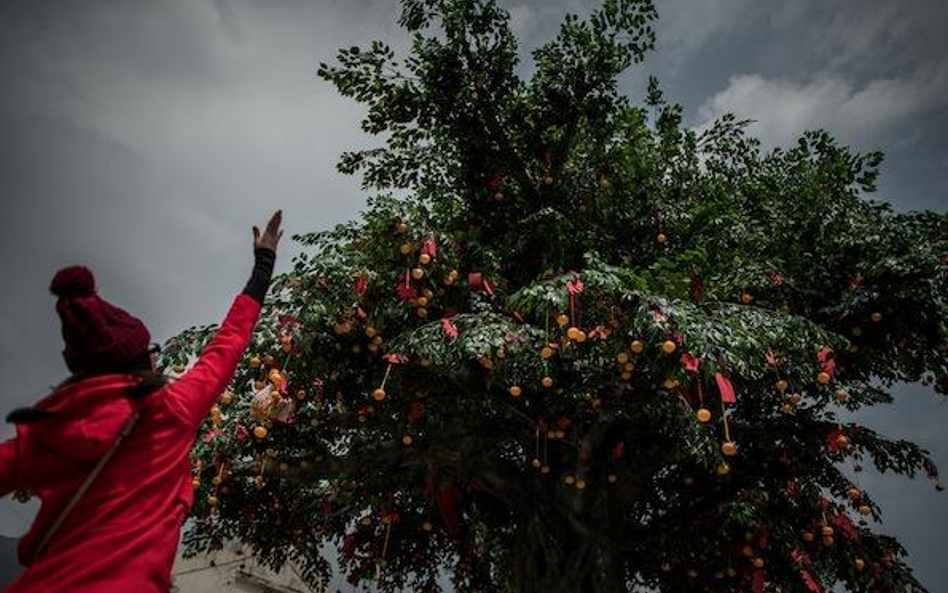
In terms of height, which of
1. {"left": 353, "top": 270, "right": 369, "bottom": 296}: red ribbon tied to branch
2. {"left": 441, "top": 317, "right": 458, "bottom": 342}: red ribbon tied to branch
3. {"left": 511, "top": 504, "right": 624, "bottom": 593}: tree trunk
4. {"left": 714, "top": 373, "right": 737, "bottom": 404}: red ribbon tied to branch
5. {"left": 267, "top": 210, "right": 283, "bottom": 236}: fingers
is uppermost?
{"left": 353, "top": 270, "right": 369, "bottom": 296}: red ribbon tied to branch

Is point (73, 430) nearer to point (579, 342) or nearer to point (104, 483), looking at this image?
Result: point (104, 483)

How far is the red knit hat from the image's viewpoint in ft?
5.64

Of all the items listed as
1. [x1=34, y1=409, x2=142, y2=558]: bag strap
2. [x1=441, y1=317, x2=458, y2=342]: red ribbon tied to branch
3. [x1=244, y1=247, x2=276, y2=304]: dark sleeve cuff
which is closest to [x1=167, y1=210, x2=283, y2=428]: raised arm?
[x1=244, y1=247, x2=276, y2=304]: dark sleeve cuff

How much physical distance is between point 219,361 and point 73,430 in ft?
1.53

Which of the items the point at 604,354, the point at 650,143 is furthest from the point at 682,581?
the point at 650,143

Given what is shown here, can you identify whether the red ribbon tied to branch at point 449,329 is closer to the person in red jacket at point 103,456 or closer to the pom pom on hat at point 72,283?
the person in red jacket at point 103,456

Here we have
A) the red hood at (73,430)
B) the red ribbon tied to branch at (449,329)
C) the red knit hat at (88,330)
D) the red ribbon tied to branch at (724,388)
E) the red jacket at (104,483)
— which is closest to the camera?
the red jacket at (104,483)

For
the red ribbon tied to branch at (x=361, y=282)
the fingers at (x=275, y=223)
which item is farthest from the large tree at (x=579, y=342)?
the fingers at (x=275, y=223)

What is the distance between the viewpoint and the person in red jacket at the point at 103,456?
1488 mm

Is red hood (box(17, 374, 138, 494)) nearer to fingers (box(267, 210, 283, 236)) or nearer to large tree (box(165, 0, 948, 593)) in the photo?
fingers (box(267, 210, 283, 236))

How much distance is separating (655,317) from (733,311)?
137cm

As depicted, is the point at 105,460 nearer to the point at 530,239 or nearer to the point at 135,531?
the point at 135,531

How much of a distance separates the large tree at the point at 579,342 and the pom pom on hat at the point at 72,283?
4.20 metres

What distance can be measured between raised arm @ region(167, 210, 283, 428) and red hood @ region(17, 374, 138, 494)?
0.54 feet
